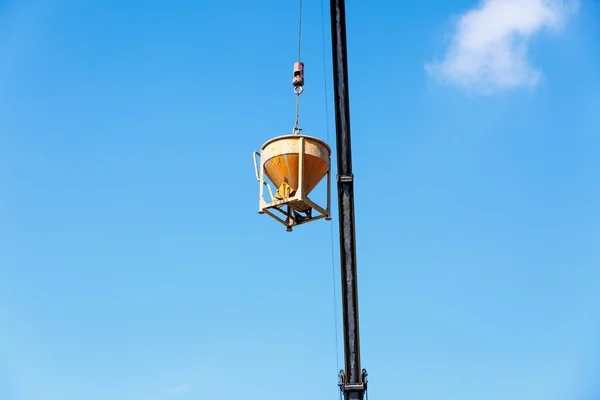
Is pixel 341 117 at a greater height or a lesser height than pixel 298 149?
greater

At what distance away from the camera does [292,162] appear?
1553cm

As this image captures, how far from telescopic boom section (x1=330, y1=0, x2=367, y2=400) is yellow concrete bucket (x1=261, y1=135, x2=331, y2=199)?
54 cm

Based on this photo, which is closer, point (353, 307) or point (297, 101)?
point (353, 307)

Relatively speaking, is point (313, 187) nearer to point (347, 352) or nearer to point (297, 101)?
point (297, 101)

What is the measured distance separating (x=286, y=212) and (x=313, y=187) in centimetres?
74

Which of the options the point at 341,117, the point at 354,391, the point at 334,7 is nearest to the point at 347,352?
the point at 354,391

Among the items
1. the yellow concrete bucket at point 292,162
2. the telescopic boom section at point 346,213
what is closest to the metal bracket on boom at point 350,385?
the telescopic boom section at point 346,213

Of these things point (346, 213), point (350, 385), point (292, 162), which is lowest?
point (350, 385)

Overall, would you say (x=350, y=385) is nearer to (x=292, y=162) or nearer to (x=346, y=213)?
(x=346, y=213)

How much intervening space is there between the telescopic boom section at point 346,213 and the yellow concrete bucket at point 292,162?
542 mm

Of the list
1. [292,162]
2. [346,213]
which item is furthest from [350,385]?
[292,162]

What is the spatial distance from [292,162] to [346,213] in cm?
152

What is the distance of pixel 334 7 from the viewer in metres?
16.5

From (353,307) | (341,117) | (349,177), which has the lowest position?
(353,307)
